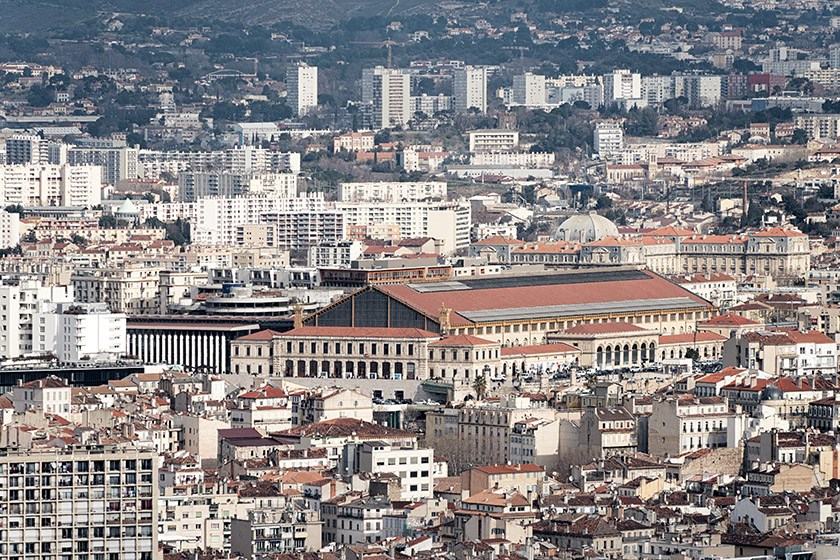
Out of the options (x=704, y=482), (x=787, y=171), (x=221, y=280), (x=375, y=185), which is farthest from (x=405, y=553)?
(x=375, y=185)

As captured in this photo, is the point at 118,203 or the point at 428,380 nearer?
the point at 428,380

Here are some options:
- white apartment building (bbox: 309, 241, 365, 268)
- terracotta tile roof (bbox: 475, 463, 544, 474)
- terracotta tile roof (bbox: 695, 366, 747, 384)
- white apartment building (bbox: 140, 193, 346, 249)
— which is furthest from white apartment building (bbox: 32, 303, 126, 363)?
white apartment building (bbox: 140, 193, 346, 249)

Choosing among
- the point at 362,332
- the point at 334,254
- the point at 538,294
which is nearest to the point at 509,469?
the point at 362,332

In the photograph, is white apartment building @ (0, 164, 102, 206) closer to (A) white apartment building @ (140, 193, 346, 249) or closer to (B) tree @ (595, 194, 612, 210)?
(A) white apartment building @ (140, 193, 346, 249)

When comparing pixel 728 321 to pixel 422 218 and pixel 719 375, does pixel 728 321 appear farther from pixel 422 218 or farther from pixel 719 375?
pixel 422 218

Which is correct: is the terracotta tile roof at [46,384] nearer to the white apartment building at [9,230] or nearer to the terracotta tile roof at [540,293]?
the terracotta tile roof at [540,293]

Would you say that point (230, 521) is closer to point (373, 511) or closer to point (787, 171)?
point (373, 511)

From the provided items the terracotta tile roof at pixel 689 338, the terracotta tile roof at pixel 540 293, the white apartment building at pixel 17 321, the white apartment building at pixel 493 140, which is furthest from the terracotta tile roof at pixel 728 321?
the white apartment building at pixel 493 140
